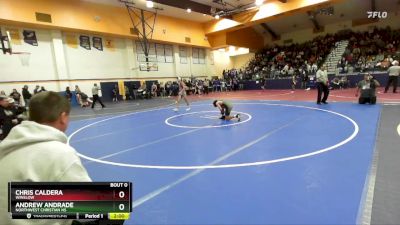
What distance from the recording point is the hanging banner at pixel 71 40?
1973 cm

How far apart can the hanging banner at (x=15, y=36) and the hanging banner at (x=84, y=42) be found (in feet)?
13.7

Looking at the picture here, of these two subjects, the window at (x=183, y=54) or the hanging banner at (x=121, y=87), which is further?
the window at (x=183, y=54)

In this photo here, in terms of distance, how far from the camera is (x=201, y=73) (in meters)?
31.0

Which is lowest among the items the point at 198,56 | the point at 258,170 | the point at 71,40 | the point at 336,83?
the point at 258,170

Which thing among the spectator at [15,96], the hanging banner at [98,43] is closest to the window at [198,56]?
the hanging banner at [98,43]

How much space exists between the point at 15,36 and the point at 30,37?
0.87 m

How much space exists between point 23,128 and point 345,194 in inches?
140

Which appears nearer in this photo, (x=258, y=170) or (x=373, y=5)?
(x=258, y=170)

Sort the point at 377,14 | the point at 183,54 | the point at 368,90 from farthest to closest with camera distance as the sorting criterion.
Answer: the point at 183,54
the point at 377,14
the point at 368,90

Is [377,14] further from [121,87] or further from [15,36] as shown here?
[15,36]

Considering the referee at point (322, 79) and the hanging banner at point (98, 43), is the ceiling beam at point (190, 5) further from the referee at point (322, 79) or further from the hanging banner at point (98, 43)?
the referee at point (322, 79)

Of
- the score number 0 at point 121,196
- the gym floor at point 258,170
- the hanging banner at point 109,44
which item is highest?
the hanging banner at point 109,44
